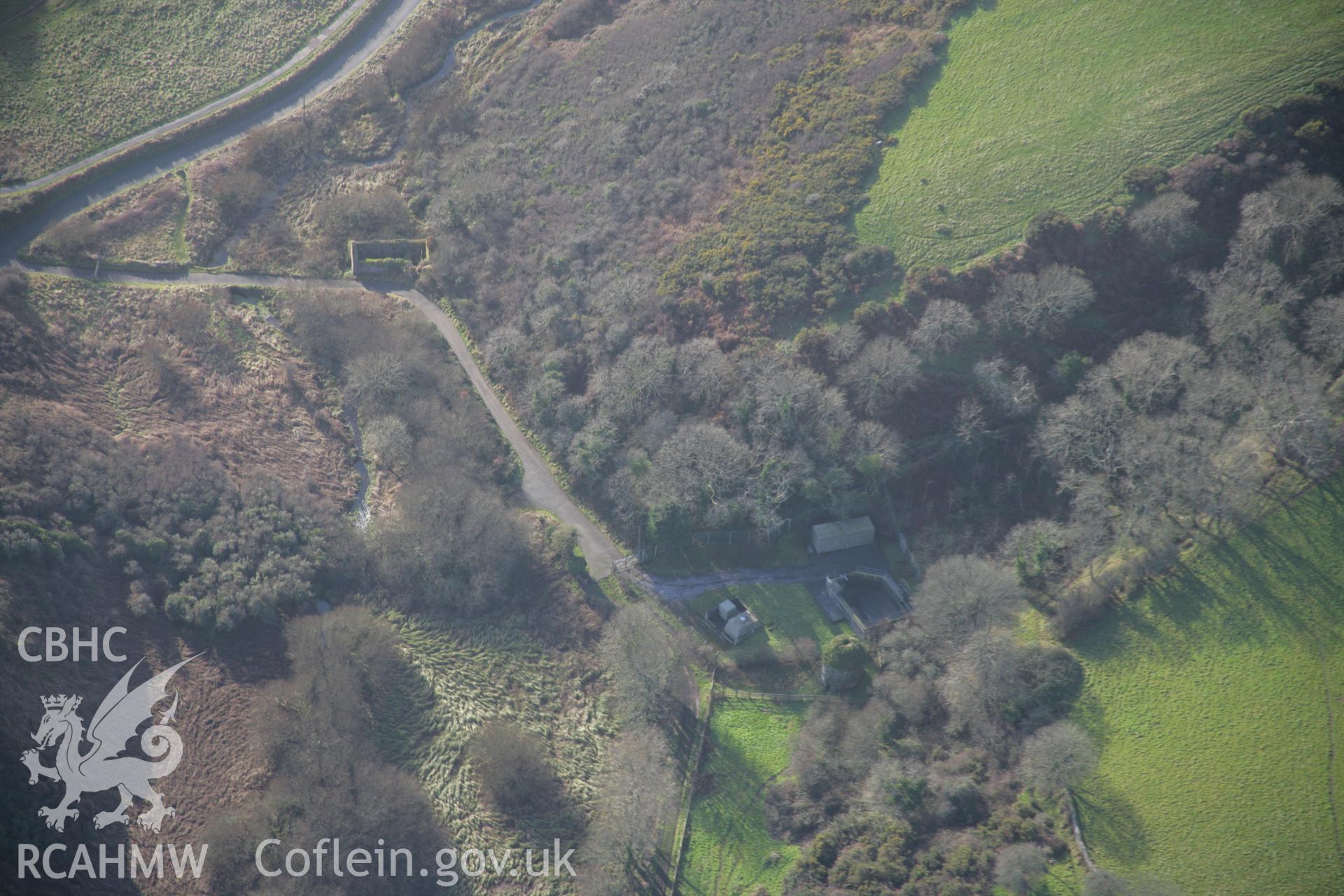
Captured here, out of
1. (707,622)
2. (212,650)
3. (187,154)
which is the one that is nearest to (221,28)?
(187,154)

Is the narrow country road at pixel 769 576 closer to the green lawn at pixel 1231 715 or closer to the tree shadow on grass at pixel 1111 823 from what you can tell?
the green lawn at pixel 1231 715

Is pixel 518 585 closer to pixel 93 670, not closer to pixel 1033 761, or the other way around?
pixel 93 670

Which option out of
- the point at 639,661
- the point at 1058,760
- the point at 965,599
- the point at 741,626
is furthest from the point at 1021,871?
the point at 639,661

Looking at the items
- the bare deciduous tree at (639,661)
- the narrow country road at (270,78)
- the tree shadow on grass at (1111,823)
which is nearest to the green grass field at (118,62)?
the narrow country road at (270,78)

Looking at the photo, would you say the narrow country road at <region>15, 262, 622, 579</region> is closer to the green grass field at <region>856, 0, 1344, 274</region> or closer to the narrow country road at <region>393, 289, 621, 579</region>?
the narrow country road at <region>393, 289, 621, 579</region>

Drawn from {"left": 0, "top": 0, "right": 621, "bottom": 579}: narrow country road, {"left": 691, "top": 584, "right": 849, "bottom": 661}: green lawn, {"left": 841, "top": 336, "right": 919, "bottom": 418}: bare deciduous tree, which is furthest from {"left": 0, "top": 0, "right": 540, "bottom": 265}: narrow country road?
{"left": 691, "top": 584, "right": 849, "bottom": 661}: green lawn
